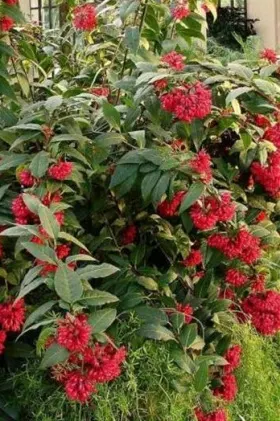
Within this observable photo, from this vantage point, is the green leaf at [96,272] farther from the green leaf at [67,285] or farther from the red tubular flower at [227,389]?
the red tubular flower at [227,389]

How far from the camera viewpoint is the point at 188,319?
5.70 feet

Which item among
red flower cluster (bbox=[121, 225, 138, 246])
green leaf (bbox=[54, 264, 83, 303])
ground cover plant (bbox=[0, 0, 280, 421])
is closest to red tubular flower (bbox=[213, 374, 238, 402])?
ground cover plant (bbox=[0, 0, 280, 421])

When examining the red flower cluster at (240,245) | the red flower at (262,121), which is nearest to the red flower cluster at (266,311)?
the red flower cluster at (240,245)

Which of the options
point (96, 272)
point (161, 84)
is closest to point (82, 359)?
point (96, 272)

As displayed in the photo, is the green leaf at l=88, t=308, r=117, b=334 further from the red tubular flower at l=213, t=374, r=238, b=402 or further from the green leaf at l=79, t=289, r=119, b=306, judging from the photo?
the red tubular flower at l=213, t=374, r=238, b=402

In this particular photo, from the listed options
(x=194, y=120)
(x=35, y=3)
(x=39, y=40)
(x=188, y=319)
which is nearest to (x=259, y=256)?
(x=188, y=319)

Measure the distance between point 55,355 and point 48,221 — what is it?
0.24m

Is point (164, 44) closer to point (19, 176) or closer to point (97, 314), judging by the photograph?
point (19, 176)

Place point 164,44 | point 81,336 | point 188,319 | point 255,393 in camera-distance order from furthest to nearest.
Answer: point 164,44
point 255,393
point 188,319
point 81,336

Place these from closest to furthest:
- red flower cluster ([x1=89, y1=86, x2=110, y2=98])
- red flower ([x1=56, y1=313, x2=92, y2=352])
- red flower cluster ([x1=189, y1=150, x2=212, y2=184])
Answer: red flower ([x1=56, y1=313, x2=92, y2=352]) → red flower cluster ([x1=189, y1=150, x2=212, y2=184]) → red flower cluster ([x1=89, y1=86, x2=110, y2=98])

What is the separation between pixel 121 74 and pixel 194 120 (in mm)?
420

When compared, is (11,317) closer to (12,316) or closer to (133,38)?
(12,316)

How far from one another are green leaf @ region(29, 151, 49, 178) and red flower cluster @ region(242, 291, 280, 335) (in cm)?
56

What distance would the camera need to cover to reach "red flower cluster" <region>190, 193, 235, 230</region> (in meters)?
1.62
